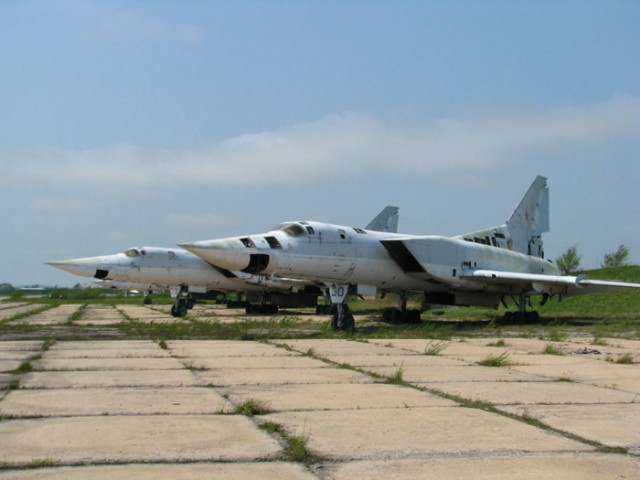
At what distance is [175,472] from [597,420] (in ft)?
8.43

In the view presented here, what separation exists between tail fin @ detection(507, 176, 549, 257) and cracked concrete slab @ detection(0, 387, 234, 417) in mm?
18437

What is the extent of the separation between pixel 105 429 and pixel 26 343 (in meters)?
6.95

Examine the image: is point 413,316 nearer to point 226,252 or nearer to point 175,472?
point 226,252

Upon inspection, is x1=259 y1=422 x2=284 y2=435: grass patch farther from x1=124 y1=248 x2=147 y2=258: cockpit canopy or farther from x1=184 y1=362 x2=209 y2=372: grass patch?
x1=124 y1=248 x2=147 y2=258: cockpit canopy

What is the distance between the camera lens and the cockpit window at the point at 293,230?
14.9 meters

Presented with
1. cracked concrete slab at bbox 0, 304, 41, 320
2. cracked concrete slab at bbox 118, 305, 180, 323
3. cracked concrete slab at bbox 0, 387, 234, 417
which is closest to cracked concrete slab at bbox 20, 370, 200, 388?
cracked concrete slab at bbox 0, 387, 234, 417

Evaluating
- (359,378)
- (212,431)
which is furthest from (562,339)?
(212,431)

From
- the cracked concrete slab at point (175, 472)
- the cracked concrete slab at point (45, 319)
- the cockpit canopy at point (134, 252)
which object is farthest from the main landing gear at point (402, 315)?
the cracked concrete slab at point (175, 472)

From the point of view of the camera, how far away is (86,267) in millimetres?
22984

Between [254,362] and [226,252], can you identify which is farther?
[226,252]

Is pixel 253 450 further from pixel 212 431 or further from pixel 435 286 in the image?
pixel 435 286

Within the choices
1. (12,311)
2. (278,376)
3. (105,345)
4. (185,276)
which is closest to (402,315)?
(185,276)

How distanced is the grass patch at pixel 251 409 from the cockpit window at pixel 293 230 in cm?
1028

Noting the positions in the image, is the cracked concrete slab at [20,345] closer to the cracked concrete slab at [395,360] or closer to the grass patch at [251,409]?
the cracked concrete slab at [395,360]
